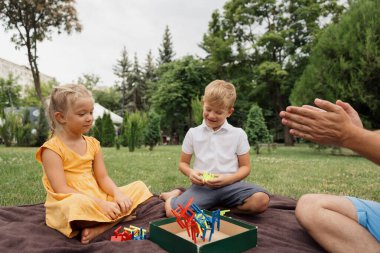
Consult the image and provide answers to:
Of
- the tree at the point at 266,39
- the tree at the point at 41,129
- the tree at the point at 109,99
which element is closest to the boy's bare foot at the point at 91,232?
the tree at the point at 41,129

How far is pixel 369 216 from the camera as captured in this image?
6.91 ft

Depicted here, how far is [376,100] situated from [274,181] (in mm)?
7597

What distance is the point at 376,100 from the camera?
36.4 feet

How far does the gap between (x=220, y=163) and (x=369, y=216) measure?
4.89ft

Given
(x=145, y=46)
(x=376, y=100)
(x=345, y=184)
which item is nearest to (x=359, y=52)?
(x=376, y=100)

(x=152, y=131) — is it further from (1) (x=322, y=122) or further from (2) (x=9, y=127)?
(1) (x=322, y=122)

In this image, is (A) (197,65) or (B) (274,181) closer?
(B) (274,181)

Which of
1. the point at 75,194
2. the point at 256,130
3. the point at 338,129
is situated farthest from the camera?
the point at 256,130

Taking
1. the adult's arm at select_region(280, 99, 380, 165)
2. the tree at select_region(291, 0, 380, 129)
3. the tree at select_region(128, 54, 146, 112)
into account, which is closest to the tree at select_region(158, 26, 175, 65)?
the tree at select_region(128, 54, 146, 112)

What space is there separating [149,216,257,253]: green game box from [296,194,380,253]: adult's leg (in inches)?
16.8

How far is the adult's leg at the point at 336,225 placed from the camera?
206cm

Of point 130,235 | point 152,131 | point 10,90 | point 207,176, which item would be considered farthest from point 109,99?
point 130,235

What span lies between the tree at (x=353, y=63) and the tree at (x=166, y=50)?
123 feet

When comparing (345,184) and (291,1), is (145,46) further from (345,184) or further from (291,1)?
(345,184)
